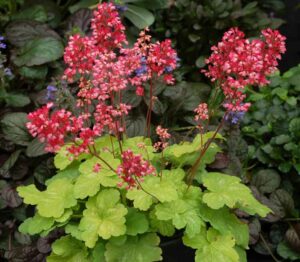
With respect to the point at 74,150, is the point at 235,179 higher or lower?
lower

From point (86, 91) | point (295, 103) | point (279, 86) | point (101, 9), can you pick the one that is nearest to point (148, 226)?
point (86, 91)

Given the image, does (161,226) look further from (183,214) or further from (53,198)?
(53,198)

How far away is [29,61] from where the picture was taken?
103 inches

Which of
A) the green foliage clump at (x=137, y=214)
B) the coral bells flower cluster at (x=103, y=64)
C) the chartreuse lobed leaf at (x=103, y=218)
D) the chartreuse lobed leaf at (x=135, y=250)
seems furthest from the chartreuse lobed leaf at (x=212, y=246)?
the coral bells flower cluster at (x=103, y=64)

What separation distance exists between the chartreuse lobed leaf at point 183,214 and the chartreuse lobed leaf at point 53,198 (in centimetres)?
33

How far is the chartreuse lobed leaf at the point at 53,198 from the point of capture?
1.71m

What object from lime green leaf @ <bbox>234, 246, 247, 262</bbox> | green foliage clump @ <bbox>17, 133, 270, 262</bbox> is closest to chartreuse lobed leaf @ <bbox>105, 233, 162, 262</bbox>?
green foliage clump @ <bbox>17, 133, 270, 262</bbox>

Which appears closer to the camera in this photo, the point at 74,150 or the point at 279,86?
the point at 74,150

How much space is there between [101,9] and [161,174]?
2.10 feet

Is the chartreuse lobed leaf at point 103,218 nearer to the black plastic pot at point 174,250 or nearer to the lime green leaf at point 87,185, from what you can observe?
the lime green leaf at point 87,185

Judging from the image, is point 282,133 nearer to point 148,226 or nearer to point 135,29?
point 148,226

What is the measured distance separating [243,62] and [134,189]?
0.58m

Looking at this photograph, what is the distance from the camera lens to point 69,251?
1754 mm

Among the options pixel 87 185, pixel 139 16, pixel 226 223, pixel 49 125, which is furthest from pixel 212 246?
pixel 139 16
